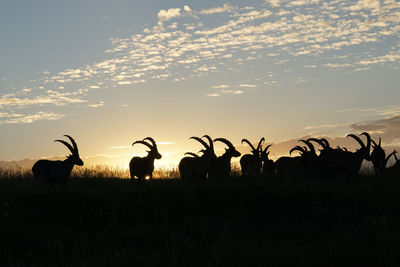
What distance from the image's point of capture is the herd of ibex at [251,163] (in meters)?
21.7

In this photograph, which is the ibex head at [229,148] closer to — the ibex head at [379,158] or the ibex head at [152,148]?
the ibex head at [152,148]

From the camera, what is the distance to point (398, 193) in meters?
18.5

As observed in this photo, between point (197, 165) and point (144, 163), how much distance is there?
247 cm

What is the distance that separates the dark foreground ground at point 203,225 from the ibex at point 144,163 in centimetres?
283

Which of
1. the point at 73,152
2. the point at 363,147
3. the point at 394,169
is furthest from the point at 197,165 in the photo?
the point at 394,169

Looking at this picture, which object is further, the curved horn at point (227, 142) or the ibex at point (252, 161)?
the ibex at point (252, 161)

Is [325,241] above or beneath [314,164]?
beneath

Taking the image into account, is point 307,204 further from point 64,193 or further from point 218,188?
point 64,193

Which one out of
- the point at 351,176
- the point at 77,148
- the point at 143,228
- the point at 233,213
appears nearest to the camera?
the point at 143,228

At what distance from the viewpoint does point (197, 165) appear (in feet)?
75.7

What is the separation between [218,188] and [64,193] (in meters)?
5.43

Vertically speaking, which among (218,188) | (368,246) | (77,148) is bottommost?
(368,246)

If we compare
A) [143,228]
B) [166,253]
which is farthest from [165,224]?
[166,253]

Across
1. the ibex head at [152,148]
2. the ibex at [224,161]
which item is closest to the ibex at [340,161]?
the ibex at [224,161]
